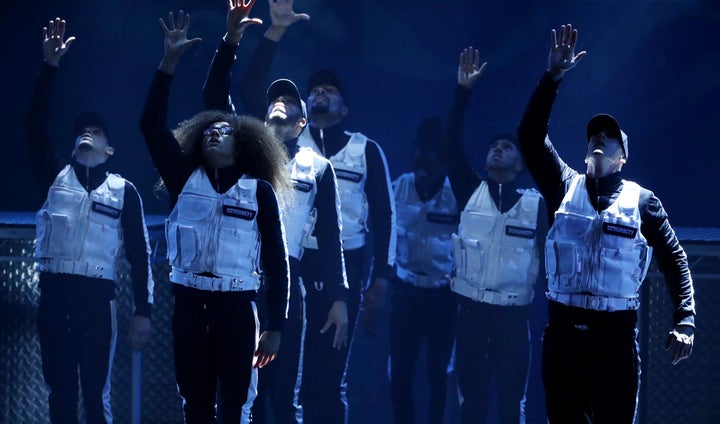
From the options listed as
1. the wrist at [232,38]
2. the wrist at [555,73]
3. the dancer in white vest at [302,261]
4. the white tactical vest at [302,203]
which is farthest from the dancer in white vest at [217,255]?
the wrist at [555,73]

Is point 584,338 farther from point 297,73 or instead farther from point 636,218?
point 297,73

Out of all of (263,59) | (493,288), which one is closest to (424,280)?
(493,288)

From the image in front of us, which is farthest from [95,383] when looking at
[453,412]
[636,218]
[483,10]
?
[483,10]

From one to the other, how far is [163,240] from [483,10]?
3.08m

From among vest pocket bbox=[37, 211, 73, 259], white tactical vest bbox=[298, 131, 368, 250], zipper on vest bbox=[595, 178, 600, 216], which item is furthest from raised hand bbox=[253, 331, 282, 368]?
vest pocket bbox=[37, 211, 73, 259]

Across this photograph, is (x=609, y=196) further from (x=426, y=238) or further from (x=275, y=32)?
(x=275, y=32)

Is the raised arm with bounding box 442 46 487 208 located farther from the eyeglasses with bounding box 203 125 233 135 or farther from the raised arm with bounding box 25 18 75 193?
the raised arm with bounding box 25 18 75 193

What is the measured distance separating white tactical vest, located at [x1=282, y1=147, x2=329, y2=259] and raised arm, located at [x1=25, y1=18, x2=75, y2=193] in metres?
1.56

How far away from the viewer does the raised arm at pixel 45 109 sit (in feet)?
19.7

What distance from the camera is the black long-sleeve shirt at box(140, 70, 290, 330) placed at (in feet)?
15.4

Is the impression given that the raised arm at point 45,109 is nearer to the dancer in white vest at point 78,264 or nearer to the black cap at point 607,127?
the dancer in white vest at point 78,264

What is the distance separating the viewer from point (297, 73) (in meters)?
7.85

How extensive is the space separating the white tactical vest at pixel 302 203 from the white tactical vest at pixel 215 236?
3.56 feet

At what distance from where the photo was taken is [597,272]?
4574mm
